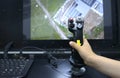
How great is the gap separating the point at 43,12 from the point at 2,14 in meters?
0.22

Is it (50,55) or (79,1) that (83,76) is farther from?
(79,1)

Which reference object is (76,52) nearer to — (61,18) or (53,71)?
(53,71)

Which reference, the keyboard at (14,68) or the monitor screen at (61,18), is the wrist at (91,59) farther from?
the monitor screen at (61,18)

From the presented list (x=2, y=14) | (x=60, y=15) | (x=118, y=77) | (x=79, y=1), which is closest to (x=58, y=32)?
(x=60, y=15)

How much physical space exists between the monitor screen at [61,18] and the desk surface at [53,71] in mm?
166

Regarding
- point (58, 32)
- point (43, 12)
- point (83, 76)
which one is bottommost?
point (83, 76)

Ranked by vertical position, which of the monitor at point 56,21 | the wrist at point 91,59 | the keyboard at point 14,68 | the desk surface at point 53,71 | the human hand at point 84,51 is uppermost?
the monitor at point 56,21

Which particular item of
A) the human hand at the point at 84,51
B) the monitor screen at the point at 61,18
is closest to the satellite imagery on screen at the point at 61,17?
the monitor screen at the point at 61,18

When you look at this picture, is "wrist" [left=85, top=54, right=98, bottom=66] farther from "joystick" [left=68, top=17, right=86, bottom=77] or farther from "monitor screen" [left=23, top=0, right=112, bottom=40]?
"monitor screen" [left=23, top=0, right=112, bottom=40]

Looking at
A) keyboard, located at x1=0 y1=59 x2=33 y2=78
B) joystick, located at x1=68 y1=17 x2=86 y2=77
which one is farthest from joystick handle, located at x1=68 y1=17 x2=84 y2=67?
keyboard, located at x1=0 y1=59 x2=33 y2=78

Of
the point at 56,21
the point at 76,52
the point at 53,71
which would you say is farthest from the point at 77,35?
the point at 56,21

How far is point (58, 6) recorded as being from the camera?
1215 millimetres

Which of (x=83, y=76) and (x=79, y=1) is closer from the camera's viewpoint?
(x=83, y=76)

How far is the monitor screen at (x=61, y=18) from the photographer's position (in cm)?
121
